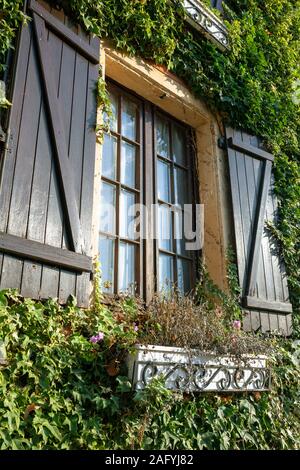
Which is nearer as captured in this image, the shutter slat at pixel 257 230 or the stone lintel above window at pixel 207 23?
the shutter slat at pixel 257 230

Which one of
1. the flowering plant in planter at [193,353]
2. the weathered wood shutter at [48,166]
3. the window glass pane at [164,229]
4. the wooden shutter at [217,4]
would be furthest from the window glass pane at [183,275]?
the wooden shutter at [217,4]

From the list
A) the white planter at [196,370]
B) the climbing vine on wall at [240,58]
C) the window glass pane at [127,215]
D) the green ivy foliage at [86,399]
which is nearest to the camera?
the green ivy foliage at [86,399]

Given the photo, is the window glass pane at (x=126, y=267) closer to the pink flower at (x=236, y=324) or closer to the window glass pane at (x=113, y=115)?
the pink flower at (x=236, y=324)

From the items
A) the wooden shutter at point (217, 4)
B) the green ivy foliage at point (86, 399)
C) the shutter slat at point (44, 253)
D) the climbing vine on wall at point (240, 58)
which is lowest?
the green ivy foliage at point (86, 399)

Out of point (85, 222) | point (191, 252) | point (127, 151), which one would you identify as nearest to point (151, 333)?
point (85, 222)

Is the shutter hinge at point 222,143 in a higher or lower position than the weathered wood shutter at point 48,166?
higher

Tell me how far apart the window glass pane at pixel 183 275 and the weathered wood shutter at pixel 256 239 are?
0.45 m

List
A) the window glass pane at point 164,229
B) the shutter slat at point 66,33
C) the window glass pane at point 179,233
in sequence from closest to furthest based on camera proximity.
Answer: the shutter slat at point 66,33
the window glass pane at point 164,229
the window glass pane at point 179,233

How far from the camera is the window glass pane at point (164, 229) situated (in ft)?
11.2

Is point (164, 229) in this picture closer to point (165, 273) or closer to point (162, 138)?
point (165, 273)

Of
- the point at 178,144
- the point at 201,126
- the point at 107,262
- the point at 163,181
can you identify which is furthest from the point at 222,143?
the point at 107,262

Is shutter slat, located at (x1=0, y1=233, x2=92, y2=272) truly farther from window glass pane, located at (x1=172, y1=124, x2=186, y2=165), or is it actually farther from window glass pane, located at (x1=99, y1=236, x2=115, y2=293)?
window glass pane, located at (x1=172, y1=124, x2=186, y2=165)
